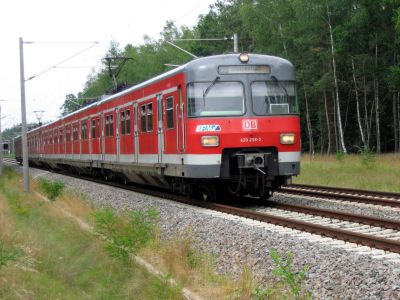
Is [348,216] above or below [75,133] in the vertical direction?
below

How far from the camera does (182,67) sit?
43.9 feet

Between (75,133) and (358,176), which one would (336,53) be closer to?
(75,133)

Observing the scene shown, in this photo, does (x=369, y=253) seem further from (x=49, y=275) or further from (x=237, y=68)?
(x=237, y=68)

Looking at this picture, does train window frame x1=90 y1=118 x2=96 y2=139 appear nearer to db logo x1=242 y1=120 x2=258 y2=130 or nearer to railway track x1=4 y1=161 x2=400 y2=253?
railway track x1=4 y1=161 x2=400 y2=253

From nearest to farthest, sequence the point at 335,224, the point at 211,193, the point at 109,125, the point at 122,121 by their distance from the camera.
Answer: the point at 335,224 → the point at 211,193 → the point at 122,121 → the point at 109,125

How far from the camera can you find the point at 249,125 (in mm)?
12977

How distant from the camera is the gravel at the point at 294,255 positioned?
6120 millimetres

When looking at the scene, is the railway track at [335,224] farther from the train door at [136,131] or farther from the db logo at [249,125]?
the train door at [136,131]

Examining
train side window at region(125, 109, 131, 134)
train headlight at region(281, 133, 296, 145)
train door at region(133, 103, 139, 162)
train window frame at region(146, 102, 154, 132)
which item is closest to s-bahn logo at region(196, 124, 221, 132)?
train headlight at region(281, 133, 296, 145)

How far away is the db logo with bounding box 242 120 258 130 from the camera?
12.9 meters

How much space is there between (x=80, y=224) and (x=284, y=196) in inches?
221

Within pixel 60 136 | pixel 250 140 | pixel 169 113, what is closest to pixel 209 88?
pixel 250 140

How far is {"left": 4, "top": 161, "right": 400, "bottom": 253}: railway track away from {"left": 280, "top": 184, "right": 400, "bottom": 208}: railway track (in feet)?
5.36

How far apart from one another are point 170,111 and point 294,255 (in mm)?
6951
